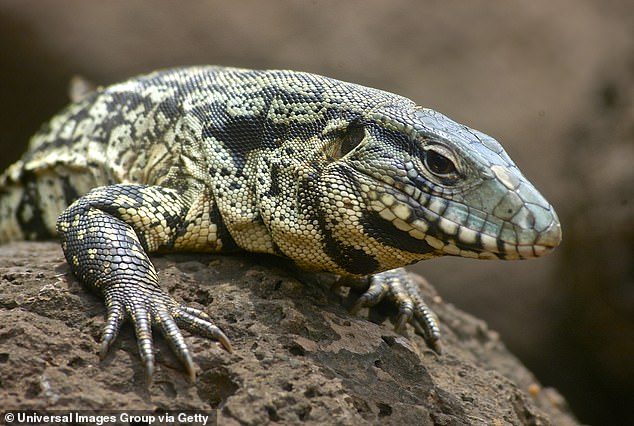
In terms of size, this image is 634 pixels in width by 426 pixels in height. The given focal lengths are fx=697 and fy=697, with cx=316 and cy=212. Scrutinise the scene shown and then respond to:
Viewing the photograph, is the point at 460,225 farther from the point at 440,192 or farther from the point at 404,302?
the point at 404,302

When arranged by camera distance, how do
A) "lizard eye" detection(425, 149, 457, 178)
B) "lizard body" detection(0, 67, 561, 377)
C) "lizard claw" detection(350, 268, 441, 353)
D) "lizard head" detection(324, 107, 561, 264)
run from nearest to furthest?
"lizard head" detection(324, 107, 561, 264) < "lizard body" detection(0, 67, 561, 377) < "lizard eye" detection(425, 149, 457, 178) < "lizard claw" detection(350, 268, 441, 353)

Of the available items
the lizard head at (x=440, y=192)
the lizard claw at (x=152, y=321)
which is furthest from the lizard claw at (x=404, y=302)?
the lizard claw at (x=152, y=321)

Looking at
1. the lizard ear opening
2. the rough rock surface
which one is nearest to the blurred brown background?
the rough rock surface

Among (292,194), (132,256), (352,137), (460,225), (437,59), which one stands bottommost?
(132,256)

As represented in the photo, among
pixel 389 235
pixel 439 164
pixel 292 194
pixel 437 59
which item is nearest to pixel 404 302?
pixel 389 235

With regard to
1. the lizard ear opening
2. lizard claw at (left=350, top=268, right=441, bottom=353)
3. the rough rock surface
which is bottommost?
the rough rock surface

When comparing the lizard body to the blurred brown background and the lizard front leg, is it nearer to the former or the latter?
the lizard front leg
